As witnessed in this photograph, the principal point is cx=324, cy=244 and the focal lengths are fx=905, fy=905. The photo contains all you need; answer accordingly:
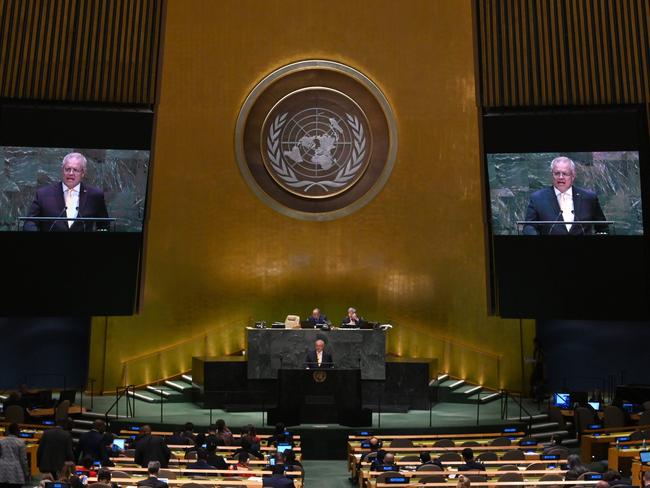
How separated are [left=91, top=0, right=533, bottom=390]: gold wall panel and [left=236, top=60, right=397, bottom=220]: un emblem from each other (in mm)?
270

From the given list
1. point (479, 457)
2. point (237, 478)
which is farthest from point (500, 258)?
point (237, 478)

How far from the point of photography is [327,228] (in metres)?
20.2

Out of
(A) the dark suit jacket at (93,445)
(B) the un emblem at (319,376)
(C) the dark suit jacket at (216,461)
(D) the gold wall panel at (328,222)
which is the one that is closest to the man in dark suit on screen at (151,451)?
(C) the dark suit jacket at (216,461)

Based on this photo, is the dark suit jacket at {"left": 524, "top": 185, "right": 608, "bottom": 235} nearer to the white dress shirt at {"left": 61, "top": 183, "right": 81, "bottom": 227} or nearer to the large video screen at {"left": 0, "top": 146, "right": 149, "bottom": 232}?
the large video screen at {"left": 0, "top": 146, "right": 149, "bottom": 232}

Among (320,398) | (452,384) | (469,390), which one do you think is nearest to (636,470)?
(320,398)

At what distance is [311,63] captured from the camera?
788 inches

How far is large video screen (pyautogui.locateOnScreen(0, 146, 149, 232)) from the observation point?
1714 centimetres

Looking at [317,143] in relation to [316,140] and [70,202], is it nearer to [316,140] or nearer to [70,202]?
[316,140]

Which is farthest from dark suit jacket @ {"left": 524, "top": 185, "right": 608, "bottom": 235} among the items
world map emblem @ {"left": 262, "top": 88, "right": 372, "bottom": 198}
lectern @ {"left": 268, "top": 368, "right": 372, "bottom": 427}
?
lectern @ {"left": 268, "top": 368, "right": 372, "bottom": 427}

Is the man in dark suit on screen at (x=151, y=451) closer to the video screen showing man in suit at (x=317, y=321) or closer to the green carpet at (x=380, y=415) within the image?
the green carpet at (x=380, y=415)

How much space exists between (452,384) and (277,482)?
10.2m

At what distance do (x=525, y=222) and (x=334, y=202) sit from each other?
15.5 ft

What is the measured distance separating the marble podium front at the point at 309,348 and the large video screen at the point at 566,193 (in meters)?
3.29

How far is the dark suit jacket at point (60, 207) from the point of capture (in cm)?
1709
